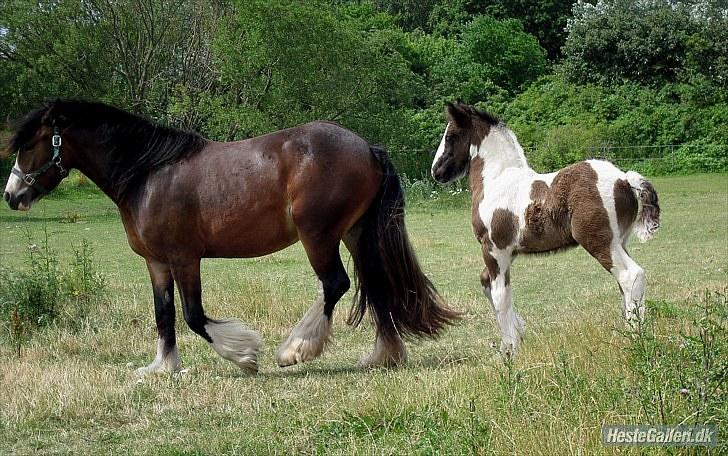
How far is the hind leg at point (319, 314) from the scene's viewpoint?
680cm

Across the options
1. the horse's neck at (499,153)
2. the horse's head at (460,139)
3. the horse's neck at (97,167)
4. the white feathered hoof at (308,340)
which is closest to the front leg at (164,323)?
the horse's neck at (97,167)

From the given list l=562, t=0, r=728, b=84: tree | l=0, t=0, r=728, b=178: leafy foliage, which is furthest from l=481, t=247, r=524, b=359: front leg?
l=562, t=0, r=728, b=84: tree

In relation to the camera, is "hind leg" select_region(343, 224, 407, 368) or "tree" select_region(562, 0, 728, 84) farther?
"tree" select_region(562, 0, 728, 84)

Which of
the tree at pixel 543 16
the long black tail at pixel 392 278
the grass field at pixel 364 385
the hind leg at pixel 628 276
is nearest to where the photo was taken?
the grass field at pixel 364 385

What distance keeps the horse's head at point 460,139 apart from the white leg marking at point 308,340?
1.51 meters

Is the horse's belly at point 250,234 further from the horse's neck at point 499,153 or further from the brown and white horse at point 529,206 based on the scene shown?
the horse's neck at point 499,153

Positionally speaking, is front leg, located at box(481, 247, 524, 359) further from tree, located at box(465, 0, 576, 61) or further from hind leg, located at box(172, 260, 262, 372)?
tree, located at box(465, 0, 576, 61)

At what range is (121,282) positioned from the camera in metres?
12.0

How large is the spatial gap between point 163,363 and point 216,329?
1.68 ft

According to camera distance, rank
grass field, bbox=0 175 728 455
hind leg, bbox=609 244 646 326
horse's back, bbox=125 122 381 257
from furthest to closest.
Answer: horse's back, bbox=125 122 381 257 < hind leg, bbox=609 244 646 326 < grass field, bbox=0 175 728 455

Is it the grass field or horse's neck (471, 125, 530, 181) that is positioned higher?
horse's neck (471, 125, 530, 181)

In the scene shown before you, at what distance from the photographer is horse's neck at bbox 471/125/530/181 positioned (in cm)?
705

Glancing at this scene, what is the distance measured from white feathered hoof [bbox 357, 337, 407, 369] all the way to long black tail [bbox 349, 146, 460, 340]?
72 millimetres

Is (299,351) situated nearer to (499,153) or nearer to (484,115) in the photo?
(499,153)
